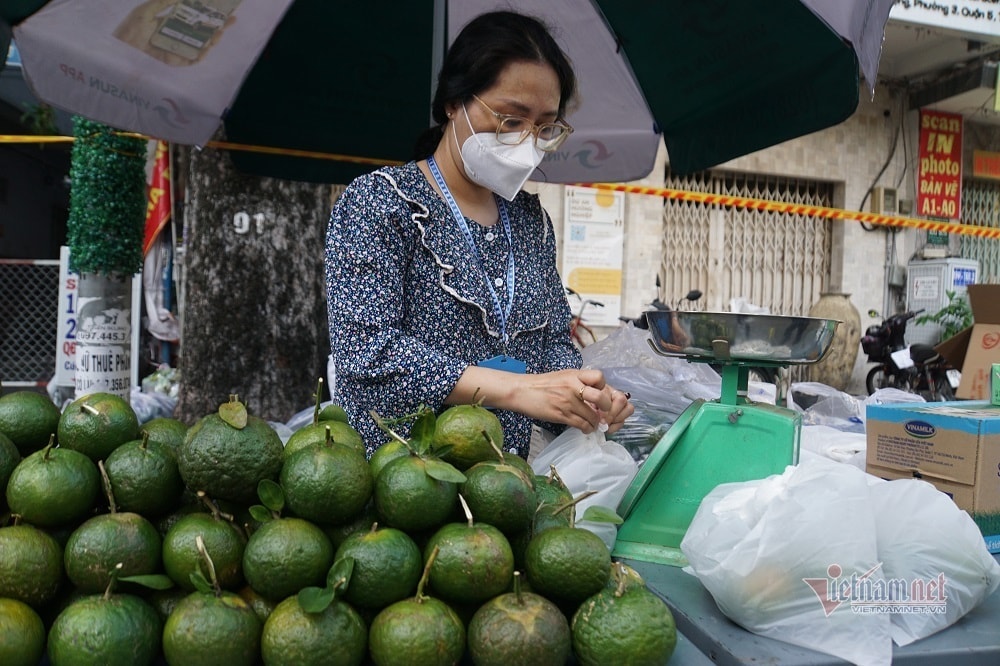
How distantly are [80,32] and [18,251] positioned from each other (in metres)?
10.5

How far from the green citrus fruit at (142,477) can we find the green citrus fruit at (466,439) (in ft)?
1.36

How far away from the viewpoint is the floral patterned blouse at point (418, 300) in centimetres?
160

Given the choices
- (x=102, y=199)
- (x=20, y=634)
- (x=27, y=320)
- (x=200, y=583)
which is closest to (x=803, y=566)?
(x=200, y=583)

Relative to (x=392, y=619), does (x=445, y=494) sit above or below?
above

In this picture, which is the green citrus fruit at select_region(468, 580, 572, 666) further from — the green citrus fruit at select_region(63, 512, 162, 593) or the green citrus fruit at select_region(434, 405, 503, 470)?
the green citrus fruit at select_region(63, 512, 162, 593)

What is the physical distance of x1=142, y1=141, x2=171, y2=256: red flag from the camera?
21.2ft

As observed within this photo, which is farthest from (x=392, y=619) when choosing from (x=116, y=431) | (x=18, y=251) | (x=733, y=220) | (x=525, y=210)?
(x=18, y=251)

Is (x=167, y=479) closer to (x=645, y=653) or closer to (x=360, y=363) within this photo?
(x=360, y=363)

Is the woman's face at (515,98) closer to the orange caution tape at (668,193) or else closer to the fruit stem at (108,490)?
the fruit stem at (108,490)

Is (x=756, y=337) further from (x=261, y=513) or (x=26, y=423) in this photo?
(x=26, y=423)

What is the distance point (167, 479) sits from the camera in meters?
1.06

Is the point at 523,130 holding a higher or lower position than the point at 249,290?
higher

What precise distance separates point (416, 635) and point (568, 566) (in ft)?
0.76

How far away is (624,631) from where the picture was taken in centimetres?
92
